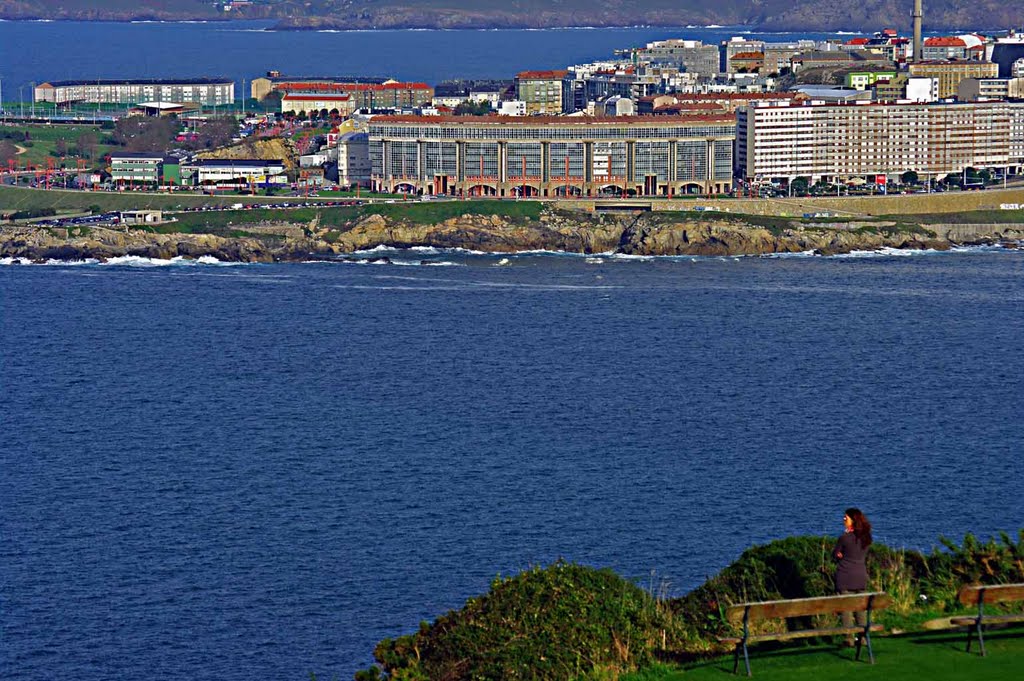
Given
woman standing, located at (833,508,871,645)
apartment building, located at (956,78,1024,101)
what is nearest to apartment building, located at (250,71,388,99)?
apartment building, located at (956,78,1024,101)

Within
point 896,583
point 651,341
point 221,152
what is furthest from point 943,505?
point 221,152

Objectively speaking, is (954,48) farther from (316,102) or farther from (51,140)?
(51,140)

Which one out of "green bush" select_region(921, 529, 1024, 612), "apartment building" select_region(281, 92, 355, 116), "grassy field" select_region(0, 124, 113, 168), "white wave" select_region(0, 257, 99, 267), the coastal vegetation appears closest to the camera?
the coastal vegetation

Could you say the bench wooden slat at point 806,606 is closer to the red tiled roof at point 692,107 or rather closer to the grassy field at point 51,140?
the red tiled roof at point 692,107

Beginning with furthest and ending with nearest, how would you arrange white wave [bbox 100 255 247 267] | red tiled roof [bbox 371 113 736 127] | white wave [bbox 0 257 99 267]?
red tiled roof [bbox 371 113 736 127]
white wave [bbox 100 255 247 267]
white wave [bbox 0 257 99 267]

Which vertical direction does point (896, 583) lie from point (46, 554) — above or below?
above

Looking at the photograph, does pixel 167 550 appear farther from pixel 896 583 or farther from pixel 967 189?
pixel 967 189

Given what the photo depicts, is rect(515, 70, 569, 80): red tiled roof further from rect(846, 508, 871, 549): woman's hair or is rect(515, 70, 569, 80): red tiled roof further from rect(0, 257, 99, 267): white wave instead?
rect(846, 508, 871, 549): woman's hair

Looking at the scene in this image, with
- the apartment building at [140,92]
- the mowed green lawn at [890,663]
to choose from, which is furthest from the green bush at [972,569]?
the apartment building at [140,92]
